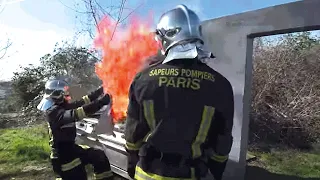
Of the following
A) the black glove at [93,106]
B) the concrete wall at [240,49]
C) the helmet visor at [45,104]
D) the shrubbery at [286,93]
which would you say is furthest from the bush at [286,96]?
the helmet visor at [45,104]

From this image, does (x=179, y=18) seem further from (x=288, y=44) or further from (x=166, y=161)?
(x=288, y=44)

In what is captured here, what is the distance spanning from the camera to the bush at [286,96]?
820cm

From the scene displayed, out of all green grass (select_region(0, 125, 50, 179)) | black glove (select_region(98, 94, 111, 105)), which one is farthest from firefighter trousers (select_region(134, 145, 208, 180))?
green grass (select_region(0, 125, 50, 179))

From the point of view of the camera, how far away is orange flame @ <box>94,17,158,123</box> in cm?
569

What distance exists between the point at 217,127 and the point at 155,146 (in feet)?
1.57

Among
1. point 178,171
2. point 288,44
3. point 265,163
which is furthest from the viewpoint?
point 288,44

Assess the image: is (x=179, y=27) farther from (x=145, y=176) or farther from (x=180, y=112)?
(x=145, y=176)

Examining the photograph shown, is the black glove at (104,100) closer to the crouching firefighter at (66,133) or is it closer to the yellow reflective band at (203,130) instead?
the crouching firefighter at (66,133)

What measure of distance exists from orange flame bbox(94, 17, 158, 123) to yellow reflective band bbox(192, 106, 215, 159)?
337 centimetres

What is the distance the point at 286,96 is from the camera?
8.49 metres

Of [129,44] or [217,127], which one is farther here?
[129,44]

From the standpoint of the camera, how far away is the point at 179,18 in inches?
92.1

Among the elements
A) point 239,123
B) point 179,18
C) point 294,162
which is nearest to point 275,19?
point 239,123

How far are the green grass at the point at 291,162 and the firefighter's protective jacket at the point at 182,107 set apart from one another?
4.67 meters
